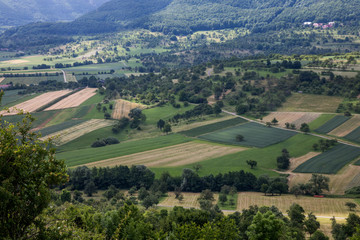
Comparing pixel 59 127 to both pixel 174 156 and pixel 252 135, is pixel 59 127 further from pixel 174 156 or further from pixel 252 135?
pixel 252 135

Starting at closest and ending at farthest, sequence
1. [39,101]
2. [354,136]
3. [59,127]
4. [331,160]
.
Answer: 1. [331,160]
2. [354,136]
3. [59,127]
4. [39,101]

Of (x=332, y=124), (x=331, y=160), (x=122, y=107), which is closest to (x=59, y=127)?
(x=122, y=107)

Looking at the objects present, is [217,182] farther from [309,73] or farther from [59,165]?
[309,73]

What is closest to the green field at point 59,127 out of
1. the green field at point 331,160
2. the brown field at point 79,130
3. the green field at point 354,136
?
the brown field at point 79,130

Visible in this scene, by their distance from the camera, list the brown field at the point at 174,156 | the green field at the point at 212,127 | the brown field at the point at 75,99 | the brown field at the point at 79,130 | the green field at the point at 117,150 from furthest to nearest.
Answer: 1. the brown field at the point at 75,99
2. the green field at the point at 212,127
3. the brown field at the point at 79,130
4. the green field at the point at 117,150
5. the brown field at the point at 174,156

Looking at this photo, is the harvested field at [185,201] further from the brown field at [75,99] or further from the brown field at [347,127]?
the brown field at [75,99]

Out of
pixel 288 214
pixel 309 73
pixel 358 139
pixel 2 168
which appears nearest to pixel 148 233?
pixel 2 168
